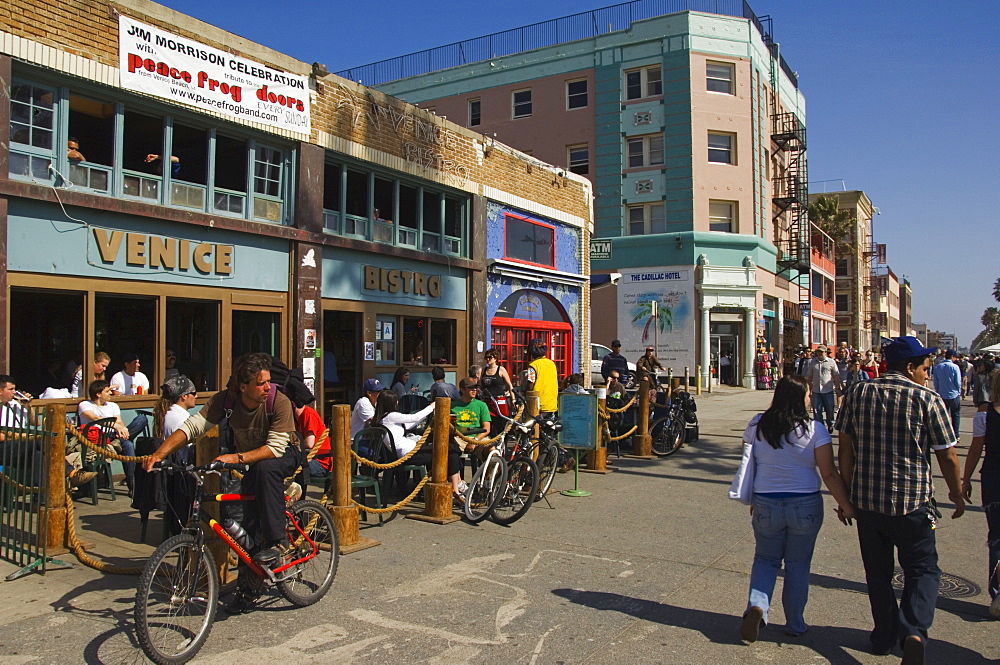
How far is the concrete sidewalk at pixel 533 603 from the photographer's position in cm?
457

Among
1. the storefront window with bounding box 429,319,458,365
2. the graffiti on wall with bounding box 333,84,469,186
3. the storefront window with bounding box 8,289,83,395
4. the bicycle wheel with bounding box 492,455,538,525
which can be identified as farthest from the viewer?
the storefront window with bounding box 429,319,458,365

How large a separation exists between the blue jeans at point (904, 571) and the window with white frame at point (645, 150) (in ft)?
94.9

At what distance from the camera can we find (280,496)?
509 centimetres

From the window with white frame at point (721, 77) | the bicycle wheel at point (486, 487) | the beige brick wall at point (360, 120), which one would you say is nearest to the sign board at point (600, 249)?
the beige brick wall at point (360, 120)

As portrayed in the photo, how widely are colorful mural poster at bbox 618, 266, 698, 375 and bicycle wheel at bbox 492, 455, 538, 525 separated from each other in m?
23.6

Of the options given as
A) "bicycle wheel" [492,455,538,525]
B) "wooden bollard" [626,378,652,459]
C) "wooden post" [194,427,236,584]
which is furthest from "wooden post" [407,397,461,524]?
"wooden bollard" [626,378,652,459]

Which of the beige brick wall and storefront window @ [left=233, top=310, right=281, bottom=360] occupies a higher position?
the beige brick wall

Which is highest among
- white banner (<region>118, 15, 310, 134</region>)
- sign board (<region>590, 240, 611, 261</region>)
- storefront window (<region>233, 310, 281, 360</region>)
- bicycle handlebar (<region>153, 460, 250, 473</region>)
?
white banner (<region>118, 15, 310, 134</region>)

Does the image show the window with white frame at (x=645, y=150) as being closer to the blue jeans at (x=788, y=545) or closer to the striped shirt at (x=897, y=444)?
the striped shirt at (x=897, y=444)

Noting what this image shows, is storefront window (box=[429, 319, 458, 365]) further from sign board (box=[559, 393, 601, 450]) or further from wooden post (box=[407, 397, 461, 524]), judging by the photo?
wooden post (box=[407, 397, 461, 524])

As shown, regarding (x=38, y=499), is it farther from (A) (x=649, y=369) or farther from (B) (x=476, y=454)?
(A) (x=649, y=369)

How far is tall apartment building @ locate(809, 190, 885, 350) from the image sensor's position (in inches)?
2331

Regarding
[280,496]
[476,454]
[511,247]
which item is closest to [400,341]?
[511,247]

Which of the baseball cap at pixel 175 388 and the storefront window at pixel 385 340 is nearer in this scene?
the baseball cap at pixel 175 388
